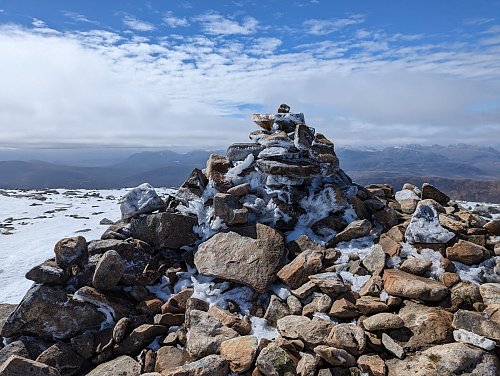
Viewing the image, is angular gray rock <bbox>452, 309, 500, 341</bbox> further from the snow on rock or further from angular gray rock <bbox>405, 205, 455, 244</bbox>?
the snow on rock

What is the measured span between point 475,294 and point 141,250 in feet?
30.7

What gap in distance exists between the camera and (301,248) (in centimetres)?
1080

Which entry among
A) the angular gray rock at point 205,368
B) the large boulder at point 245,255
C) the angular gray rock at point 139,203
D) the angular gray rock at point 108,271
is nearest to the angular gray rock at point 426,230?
the large boulder at point 245,255

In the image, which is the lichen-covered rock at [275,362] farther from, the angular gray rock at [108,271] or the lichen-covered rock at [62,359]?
the angular gray rock at [108,271]

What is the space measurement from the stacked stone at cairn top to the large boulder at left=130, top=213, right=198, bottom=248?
1257mm

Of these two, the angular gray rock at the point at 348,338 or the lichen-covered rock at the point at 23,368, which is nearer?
the angular gray rock at the point at 348,338

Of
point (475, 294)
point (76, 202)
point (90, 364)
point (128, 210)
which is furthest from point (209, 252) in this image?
point (76, 202)

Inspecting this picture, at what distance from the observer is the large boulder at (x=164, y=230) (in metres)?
11.5

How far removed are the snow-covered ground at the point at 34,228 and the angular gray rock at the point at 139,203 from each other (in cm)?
478

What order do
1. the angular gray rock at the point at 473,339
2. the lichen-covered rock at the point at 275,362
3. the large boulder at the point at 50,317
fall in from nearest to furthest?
the angular gray rock at the point at 473,339 → the lichen-covered rock at the point at 275,362 → the large boulder at the point at 50,317

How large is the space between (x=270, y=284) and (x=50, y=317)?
19.6ft

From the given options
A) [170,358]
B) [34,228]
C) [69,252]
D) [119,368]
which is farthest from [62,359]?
[34,228]

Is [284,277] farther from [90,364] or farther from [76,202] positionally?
[76,202]

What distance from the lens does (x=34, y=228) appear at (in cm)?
2262
